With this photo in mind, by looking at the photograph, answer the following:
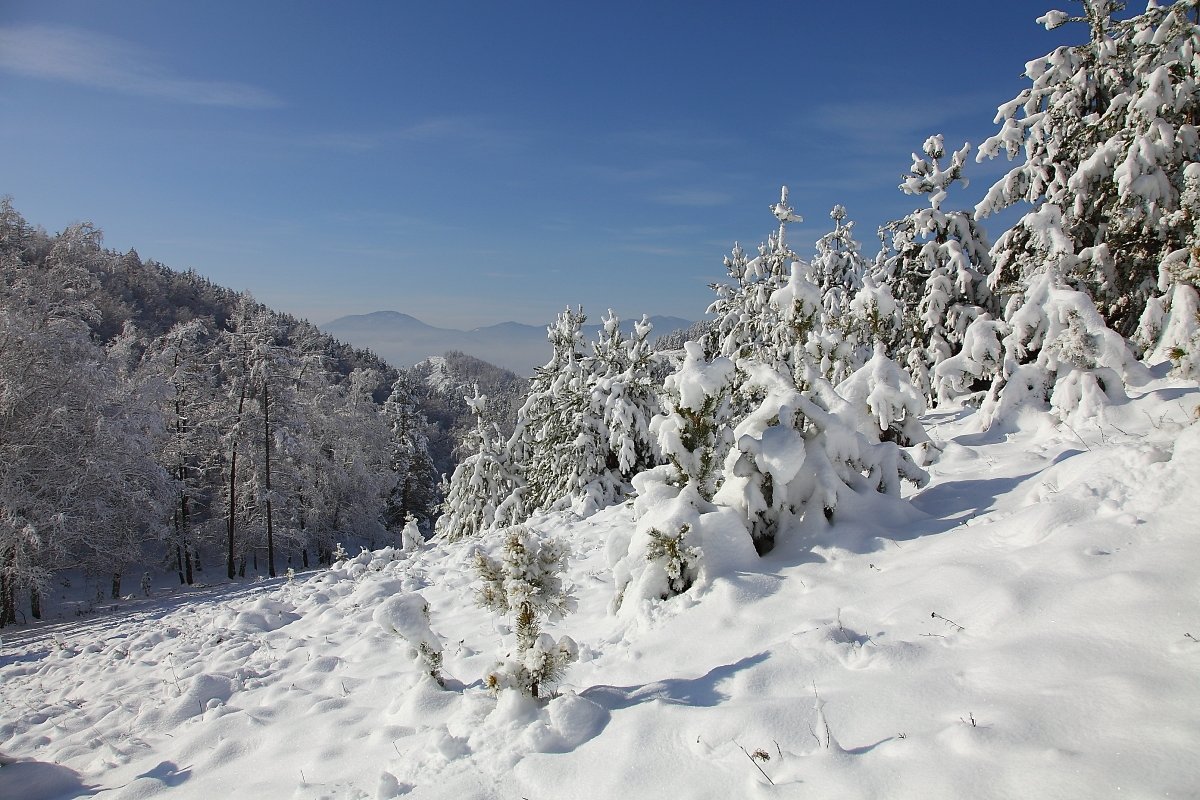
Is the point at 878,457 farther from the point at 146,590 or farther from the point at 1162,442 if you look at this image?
the point at 146,590

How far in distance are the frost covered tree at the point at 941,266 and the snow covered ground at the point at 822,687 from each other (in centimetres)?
882

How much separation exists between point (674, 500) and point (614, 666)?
185 centimetres

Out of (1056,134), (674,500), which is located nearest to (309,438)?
(674,500)

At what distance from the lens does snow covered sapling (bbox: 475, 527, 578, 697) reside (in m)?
4.59

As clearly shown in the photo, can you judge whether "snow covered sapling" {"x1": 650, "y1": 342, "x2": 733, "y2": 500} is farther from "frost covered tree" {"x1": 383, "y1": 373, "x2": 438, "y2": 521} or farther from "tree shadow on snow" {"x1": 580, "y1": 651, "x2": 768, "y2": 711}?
"frost covered tree" {"x1": 383, "y1": 373, "x2": 438, "y2": 521}

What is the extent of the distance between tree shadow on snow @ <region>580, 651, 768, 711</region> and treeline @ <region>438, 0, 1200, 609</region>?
1.45 metres

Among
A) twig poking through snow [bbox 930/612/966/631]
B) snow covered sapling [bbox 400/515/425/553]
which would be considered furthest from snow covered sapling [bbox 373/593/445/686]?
snow covered sapling [bbox 400/515/425/553]

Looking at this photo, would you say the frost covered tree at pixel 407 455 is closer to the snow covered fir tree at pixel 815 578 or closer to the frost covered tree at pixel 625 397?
the snow covered fir tree at pixel 815 578

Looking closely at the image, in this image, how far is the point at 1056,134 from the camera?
47.0ft

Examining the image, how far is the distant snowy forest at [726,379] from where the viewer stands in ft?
22.9

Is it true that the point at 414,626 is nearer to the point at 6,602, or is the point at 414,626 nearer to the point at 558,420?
the point at 558,420

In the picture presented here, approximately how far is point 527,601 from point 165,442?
29.0 meters

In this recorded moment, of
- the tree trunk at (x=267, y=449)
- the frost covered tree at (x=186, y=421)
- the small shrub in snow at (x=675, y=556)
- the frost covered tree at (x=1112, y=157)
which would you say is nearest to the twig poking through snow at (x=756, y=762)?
the small shrub in snow at (x=675, y=556)

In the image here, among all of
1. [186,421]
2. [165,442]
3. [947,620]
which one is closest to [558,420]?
[947,620]
